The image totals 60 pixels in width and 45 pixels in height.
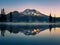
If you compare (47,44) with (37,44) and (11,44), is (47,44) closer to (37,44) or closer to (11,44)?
(37,44)

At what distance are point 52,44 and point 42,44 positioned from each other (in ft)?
2.67

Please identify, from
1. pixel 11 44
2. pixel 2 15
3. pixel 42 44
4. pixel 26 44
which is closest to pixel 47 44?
pixel 42 44

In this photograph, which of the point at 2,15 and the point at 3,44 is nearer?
the point at 3,44

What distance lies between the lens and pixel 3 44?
566 inches

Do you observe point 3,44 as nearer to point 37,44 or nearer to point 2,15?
point 37,44

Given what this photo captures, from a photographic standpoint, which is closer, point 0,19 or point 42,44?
point 42,44

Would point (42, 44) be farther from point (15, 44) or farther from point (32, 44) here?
point (15, 44)

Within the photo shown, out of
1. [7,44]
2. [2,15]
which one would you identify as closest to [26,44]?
[7,44]

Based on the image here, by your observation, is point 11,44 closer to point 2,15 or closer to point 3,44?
point 3,44

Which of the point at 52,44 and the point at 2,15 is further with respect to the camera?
the point at 2,15

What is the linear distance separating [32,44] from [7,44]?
6.67ft

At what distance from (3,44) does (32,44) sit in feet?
7.73

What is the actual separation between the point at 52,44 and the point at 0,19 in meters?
119

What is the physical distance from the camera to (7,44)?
47.2 feet
